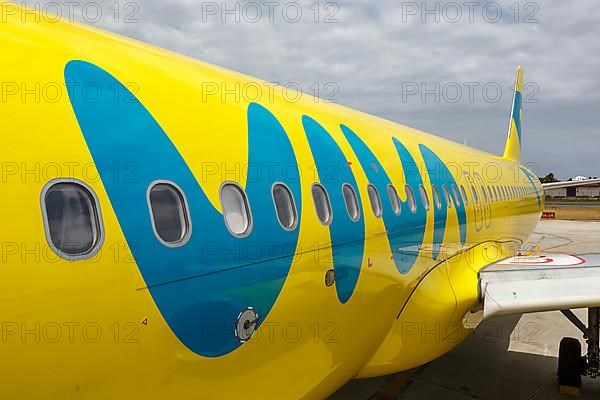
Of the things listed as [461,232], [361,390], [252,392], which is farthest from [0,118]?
[461,232]

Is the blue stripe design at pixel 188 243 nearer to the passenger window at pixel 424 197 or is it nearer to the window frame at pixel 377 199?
the window frame at pixel 377 199

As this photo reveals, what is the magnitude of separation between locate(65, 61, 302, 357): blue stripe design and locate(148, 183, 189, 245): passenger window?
51mm

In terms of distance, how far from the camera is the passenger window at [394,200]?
6173 mm

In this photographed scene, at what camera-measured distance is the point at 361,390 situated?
7805 mm

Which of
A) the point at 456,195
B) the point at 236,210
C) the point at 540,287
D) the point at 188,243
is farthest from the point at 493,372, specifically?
the point at 188,243

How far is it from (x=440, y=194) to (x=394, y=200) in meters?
2.05

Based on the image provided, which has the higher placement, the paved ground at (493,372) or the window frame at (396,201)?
the window frame at (396,201)

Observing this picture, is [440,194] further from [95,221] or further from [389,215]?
[95,221]

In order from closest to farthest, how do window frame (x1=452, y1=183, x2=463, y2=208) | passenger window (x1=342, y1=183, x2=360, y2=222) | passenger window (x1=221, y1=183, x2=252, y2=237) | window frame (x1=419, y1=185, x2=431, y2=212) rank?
passenger window (x1=221, y1=183, x2=252, y2=237) → passenger window (x1=342, y1=183, x2=360, y2=222) → window frame (x1=419, y1=185, x2=431, y2=212) → window frame (x1=452, y1=183, x2=463, y2=208)

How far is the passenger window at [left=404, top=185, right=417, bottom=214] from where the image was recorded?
265 inches

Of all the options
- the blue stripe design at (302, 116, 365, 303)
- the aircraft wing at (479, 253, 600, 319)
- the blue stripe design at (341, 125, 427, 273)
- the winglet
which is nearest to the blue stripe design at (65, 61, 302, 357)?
the blue stripe design at (302, 116, 365, 303)

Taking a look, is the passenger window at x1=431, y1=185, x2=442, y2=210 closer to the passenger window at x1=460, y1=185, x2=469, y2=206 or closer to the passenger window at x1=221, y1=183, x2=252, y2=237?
the passenger window at x1=460, y1=185, x2=469, y2=206

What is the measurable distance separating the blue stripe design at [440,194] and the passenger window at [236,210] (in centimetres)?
416

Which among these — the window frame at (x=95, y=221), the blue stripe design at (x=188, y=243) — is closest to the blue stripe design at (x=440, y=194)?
the blue stripe design at (x=188, y=243)
